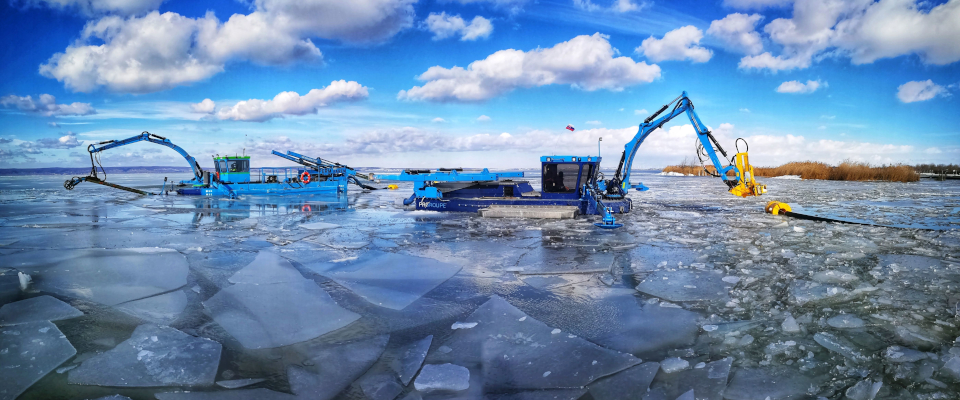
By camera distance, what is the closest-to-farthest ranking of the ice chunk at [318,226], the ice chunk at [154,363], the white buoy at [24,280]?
1. the ice chunk at [154,363]
2. the white buoy at [24,280]
3. the ice chunk at [318,226]

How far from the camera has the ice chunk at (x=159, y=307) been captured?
4.26m

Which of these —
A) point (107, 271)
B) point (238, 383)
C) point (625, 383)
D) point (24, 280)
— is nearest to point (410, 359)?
point (238, 383)

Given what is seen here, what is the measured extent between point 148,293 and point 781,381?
6.12 m

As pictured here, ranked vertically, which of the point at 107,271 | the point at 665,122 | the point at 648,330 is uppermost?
the point at 665,122

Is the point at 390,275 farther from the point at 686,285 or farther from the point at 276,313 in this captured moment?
the point at 686,285

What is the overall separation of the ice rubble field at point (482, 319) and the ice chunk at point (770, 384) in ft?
0.05

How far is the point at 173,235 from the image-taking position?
9.34 metres

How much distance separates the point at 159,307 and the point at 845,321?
6.59 meters

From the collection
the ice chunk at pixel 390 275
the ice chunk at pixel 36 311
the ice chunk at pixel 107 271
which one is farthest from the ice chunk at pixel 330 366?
the ice chunk at pixel 107 271

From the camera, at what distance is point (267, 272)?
19.8ft

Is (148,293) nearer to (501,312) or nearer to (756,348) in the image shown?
(501,312)

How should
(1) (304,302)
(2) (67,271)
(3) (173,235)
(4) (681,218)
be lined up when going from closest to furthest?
(1) (304,302) < (2) (67,271) < (3) (173,235) < (4) (681,218)

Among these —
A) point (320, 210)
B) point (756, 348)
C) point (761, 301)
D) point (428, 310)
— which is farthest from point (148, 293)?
point (320, 210)

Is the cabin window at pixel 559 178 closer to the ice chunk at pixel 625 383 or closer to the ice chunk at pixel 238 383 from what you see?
the ice chunk at pixel 625 383
